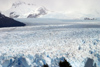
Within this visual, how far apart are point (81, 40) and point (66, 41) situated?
150cm

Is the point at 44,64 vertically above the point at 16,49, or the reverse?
the point at 16,49

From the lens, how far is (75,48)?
42.4ft

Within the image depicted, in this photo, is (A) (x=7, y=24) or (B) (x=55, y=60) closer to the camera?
(B) (x=55, y=60)

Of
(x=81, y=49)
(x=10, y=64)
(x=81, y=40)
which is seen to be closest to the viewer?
(x=10, y=64)

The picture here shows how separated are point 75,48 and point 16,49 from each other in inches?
203

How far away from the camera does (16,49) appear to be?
12.2 metres

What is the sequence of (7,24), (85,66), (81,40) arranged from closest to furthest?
1. (85,66)
2. (81,40)
3. (7,24)

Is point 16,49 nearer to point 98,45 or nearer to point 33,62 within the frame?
point 33,62

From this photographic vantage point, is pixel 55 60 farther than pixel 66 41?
No

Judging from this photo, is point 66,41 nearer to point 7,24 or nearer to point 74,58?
point 74,58

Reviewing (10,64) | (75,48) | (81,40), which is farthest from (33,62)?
(81,40)

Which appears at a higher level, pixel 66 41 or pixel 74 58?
pixel 66 41

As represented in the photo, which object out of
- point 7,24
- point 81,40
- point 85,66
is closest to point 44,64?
point 85,66

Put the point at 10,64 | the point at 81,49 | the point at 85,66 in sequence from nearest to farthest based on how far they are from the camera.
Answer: the point at 10,64 → the point at 85,66 → the point at 81,49
